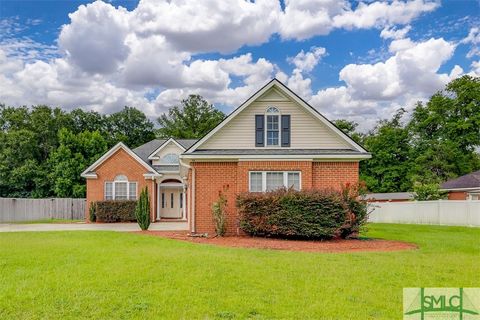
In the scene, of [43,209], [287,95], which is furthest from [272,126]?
[43,209]

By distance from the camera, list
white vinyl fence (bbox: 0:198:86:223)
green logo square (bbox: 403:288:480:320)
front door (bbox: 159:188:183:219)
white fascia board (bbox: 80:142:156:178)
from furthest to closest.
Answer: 1. white vinyl fence (bbox: 0:198:86:223)
2. front door (bbox: 159:188:183:219)
3. white fascia board (bbox: 80:142:156:178)
4. green logo square (bbox: 403:288:480:320)

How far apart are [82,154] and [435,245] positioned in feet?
130

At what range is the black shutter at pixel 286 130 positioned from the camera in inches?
699

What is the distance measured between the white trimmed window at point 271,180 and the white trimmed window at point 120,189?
14.7 meters

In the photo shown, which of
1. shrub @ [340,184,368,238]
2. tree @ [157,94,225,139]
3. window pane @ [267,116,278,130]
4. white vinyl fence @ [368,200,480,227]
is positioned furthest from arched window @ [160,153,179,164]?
tree @ [157,94,225,139]

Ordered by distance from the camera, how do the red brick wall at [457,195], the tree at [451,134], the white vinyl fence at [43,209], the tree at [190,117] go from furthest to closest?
the tree at [190,117], the tree at [451,134], the red brick wall at [457,195], the white vinyl fence at [43,209]

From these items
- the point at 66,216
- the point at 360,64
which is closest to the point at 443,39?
the point at 360,64

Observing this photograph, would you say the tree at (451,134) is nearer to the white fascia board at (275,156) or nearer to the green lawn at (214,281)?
the white fascia board at (275,156)

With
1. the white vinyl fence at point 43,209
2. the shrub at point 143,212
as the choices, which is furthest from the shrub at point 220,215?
the white vinyl fence at point 43,209

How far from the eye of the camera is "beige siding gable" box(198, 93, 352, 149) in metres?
17.7

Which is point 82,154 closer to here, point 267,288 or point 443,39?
point 443,39

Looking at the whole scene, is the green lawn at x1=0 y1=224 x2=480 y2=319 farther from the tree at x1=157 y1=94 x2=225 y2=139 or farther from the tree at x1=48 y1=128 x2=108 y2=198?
the tree at x1=157 y1=94 x2=225 y2=139

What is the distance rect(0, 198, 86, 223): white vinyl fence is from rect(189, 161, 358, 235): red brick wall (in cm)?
2161

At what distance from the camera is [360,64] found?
851 inches
